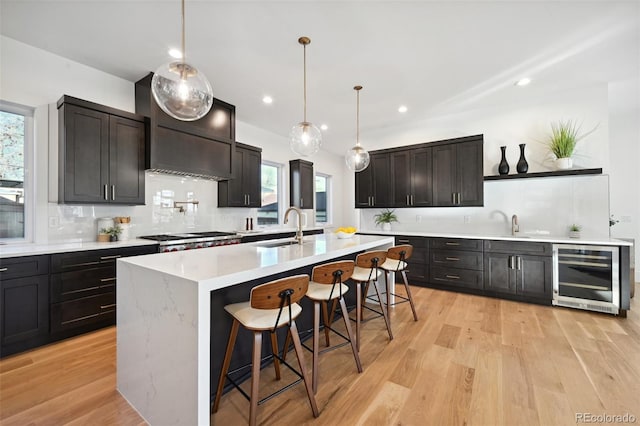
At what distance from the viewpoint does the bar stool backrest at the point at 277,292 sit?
1.41m

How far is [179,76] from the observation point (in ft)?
5.61

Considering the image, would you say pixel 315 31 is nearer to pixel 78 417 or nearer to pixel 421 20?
pixel 421 20

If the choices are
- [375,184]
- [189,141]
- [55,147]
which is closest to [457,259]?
[375,184]

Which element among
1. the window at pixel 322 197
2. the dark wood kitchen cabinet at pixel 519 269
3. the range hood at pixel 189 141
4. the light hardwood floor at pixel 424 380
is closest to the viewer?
the light hardwood floor at pixel 424 380

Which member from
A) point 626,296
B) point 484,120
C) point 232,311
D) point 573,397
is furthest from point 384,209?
point 232,311

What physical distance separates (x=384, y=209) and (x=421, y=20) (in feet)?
11.8

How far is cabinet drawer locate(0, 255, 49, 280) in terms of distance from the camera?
2.25 m

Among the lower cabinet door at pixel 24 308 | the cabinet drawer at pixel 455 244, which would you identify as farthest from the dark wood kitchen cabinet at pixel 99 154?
the cabinet drawer at pixel 455 244

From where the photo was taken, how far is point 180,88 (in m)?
1.73

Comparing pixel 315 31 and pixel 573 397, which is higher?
pixel 315 31

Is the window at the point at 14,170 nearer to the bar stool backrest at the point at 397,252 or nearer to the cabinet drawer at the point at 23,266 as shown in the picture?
the cabinet drawer at the point at 23,266

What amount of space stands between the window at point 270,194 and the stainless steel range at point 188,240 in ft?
4.71

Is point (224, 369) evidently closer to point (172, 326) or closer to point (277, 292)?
point (172, 326)

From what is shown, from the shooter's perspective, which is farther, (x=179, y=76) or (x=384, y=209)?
(x=384, y=209)
